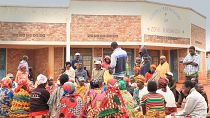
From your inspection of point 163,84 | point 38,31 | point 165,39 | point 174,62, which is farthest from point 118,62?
point 174,62

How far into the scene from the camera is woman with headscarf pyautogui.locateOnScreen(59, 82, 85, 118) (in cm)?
738

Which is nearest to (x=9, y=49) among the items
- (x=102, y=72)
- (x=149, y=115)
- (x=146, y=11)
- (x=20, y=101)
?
(x=146, y=11)

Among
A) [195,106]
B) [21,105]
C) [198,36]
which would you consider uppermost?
[198,36]

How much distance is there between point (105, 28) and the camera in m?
24.3

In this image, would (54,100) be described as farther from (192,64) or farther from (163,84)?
(192,64)

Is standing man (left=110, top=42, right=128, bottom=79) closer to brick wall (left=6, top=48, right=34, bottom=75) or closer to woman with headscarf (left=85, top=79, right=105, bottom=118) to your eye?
woman with headscarf (left=85, top=79, right=105, bottom=118)

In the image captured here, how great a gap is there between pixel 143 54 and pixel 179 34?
1663 cm

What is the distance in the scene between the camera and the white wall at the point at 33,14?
2377cm

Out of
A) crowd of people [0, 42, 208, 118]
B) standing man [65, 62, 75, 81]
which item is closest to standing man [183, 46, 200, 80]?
crowd of people [0, 42, 208, 118]

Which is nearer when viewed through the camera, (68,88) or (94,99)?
(94,99)

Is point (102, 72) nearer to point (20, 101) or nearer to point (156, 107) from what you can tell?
point (20, 101)

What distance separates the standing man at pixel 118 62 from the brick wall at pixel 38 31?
1428 centimetres

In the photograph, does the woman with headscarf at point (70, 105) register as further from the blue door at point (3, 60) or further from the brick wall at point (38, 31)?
the blue door at point (3, 60)

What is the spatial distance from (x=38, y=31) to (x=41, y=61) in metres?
2.45
